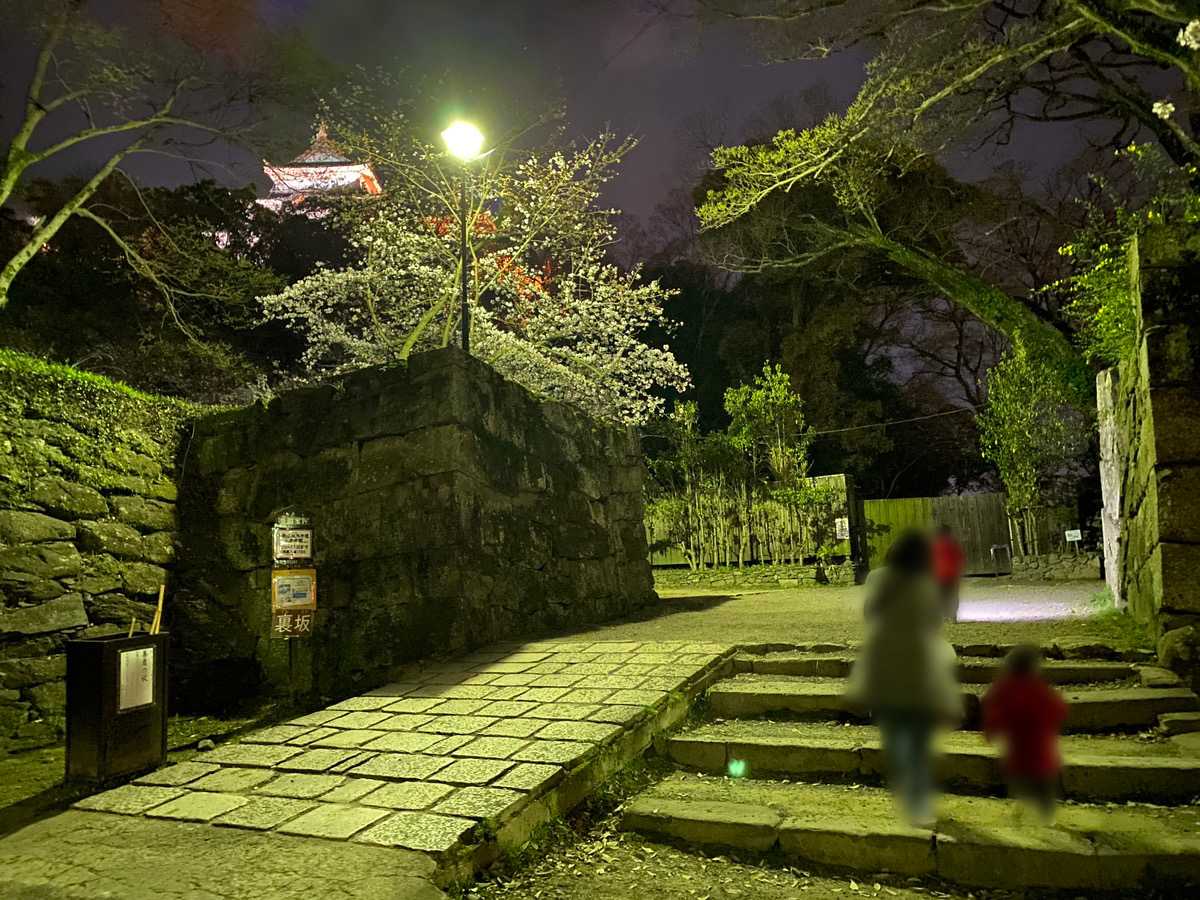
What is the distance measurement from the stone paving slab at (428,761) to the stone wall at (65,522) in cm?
285

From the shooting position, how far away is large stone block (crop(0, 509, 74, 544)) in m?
6.59

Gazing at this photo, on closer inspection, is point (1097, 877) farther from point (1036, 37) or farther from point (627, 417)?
point (627, 417)

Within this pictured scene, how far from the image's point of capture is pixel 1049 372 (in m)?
13.4

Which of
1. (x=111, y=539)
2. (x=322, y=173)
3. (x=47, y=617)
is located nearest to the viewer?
(x=47, y=617)

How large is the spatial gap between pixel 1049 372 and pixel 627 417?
8.80m

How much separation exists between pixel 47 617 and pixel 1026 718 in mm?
8393

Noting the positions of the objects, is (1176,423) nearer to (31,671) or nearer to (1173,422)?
(1173,422)

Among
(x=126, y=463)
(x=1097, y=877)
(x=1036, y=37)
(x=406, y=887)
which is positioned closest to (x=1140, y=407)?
(x=1097, y=877)

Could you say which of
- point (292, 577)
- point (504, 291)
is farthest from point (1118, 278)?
point (504, 291)

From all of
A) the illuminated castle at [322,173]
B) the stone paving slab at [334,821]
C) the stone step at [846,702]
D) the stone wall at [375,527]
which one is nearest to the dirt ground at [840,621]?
the stone step at [846,702]

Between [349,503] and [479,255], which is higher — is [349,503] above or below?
below

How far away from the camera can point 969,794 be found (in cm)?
373

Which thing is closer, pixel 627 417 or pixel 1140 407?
pixel 1140 407

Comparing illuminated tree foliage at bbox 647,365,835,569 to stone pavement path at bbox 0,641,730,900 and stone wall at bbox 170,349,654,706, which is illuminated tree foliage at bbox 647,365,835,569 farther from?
stone pavement path at bbox 0,641,730,900
